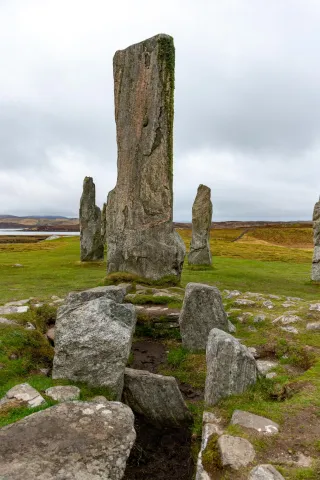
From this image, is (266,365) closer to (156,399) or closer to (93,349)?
(156,399)

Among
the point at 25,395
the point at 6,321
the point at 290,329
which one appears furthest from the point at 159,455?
the point at 290,329

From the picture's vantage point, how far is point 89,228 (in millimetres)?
31000

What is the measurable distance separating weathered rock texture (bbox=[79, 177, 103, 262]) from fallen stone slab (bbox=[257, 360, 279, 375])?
76.2ft

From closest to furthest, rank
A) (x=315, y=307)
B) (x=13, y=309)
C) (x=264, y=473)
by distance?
(x=264, y=473) < (x=13, y=309) < (x=315, y=307)

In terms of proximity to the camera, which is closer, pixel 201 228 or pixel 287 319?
pixel 287 319

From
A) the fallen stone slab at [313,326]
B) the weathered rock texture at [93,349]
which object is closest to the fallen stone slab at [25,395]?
the weathered rock texture at [93,349]

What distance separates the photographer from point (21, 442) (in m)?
5.26

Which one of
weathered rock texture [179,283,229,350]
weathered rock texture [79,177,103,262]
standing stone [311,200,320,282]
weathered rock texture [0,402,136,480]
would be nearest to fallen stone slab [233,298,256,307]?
weathered rock texture [179,283,229,350]

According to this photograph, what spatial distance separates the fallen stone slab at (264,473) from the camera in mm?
4499

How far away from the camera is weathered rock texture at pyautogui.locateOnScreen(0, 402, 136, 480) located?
4.77m

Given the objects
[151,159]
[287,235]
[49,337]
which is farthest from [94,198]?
[287,235]

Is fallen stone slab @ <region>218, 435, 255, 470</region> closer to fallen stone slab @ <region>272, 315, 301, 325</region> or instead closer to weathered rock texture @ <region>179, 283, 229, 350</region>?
weathered rock texture @ <region>179, 283, 229, 350</region>

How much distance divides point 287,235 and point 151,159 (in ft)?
288

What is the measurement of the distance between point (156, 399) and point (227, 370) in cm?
172
